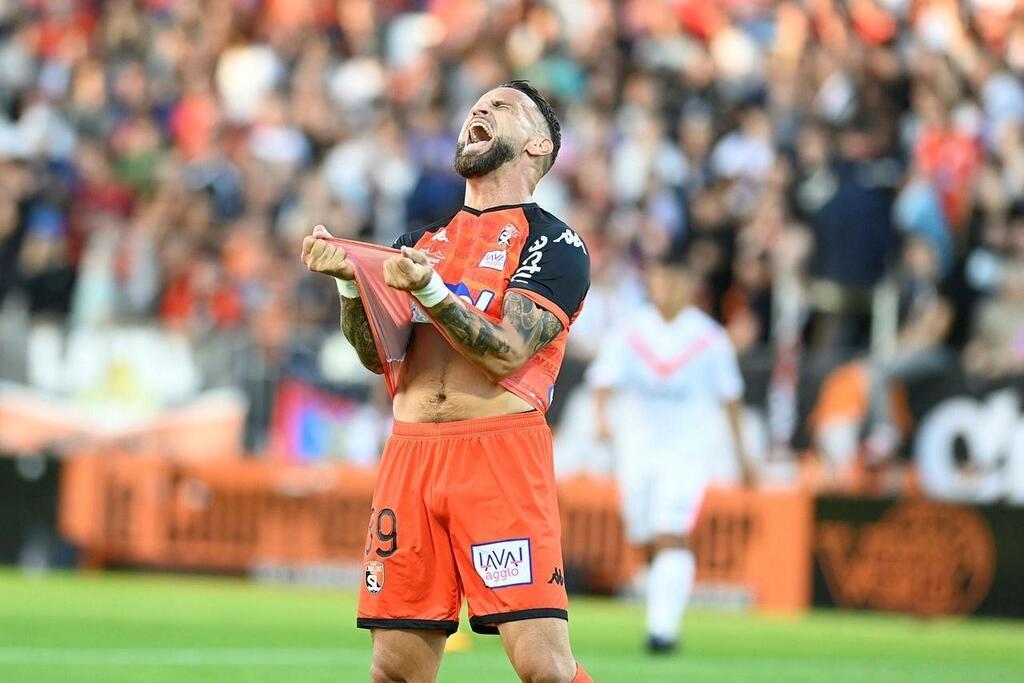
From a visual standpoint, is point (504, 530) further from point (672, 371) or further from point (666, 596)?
point (672, 371)

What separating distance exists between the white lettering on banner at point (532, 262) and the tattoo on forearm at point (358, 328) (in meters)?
0.53

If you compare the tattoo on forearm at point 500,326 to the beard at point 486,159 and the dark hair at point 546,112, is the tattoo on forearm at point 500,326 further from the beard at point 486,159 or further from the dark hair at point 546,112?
the dark hair at point 546,112

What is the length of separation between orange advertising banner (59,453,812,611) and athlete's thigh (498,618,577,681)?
10373 millimetres

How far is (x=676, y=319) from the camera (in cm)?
1279

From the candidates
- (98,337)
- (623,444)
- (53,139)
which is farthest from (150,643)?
(53,139)

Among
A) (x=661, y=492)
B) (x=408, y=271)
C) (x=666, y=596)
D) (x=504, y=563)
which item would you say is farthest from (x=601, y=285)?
(x=408, y=271)

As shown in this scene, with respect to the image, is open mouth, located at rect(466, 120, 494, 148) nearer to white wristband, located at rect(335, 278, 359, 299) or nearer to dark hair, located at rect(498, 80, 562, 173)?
dark hair, located at rect(498, 80, 562, 173)

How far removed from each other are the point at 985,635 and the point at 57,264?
10.4 metres

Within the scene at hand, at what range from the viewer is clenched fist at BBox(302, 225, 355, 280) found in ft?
19.1

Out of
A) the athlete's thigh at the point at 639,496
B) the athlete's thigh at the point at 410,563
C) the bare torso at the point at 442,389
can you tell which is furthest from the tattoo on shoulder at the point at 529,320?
the athlete's thigh at the point at 639,496

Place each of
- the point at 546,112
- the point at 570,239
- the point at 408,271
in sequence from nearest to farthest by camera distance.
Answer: the point at 408,271, the point at 570,239, the point at 546,112

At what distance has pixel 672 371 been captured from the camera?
12.7 m

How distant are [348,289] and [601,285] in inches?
454

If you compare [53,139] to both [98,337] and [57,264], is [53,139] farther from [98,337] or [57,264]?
[98,337]
